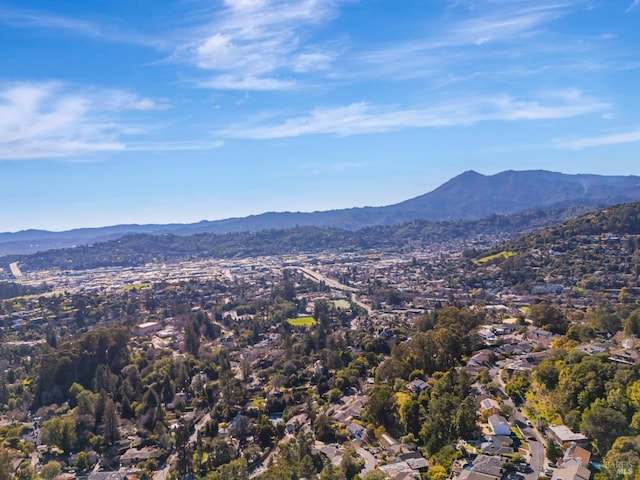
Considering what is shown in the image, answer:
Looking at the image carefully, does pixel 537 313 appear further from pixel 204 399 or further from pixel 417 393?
pixel 204 399

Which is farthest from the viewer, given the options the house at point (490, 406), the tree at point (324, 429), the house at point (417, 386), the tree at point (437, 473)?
the house at point (417, 386)

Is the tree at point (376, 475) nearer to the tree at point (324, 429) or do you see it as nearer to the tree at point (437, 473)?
the tree at point (437, 473)

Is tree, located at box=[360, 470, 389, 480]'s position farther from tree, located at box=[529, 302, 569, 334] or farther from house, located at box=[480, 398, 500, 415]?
tree, located at box=[529, 302, 569, 334]

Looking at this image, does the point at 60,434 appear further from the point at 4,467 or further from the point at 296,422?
the point at 296,422

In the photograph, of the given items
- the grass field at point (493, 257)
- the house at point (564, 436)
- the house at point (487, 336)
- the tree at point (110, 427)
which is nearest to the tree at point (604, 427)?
the house at point (564, 436)

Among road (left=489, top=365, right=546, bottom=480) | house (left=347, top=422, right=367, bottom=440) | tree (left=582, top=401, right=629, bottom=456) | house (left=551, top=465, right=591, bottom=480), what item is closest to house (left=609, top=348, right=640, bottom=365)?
tree (left=582, top=401, right=629, bottom=456)
